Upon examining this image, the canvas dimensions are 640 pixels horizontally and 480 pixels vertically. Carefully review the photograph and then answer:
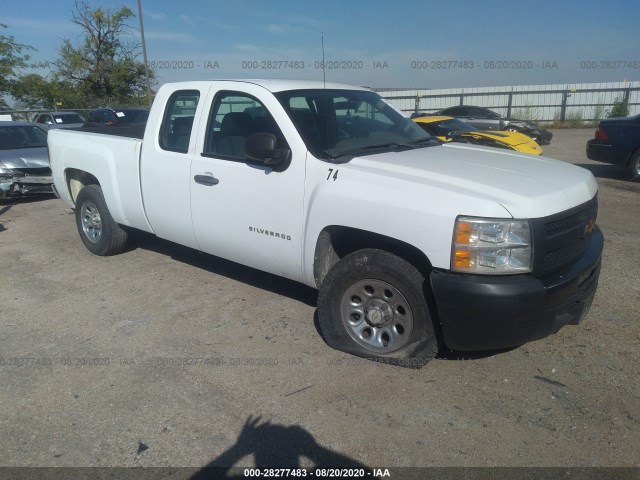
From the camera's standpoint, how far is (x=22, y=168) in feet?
31.7

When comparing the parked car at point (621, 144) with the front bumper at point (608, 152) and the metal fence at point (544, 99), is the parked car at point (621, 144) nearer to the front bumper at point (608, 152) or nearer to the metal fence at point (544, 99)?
the front bumper at point (608, 152)

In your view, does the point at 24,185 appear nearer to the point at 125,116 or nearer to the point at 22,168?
the point at 22,168

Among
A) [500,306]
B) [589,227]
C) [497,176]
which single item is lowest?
[500,306]

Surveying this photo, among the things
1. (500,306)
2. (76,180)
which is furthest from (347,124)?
(76,180)

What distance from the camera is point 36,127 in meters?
11.3

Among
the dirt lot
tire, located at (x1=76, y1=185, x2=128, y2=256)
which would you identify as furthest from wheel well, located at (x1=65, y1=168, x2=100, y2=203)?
the dirt lot

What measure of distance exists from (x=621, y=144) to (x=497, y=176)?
28.1 ft

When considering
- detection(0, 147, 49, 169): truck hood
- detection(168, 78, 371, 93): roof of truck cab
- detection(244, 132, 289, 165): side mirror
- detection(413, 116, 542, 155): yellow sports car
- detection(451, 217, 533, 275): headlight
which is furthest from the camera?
detection(0, 147, 49, 169): truck hood

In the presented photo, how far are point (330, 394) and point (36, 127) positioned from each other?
A: 10.7 meters

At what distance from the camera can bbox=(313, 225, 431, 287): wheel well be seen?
3.40 meters

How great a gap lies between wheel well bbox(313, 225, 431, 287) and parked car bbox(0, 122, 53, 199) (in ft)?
26.2

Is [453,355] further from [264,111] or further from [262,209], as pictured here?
[264,111]

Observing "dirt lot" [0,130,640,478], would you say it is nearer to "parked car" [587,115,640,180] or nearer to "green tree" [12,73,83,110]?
"parked car" [587,115,640,180]

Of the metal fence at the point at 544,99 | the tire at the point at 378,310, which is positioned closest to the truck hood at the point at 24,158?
the tire at the point at 378,310
